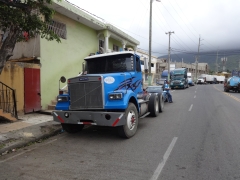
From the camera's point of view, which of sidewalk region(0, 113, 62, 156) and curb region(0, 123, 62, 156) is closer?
curb region(0, 123, 62, 156)

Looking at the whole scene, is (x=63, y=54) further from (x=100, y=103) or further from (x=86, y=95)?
(x=100, y=103)

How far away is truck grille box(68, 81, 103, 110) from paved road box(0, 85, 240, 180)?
101cm

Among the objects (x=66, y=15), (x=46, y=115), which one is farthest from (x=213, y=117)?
(x=66, y=15)

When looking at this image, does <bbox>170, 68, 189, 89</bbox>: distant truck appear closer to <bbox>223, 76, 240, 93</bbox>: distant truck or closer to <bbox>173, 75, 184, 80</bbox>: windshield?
<bbox>173, 75, 184, 80</bbox>: windshield

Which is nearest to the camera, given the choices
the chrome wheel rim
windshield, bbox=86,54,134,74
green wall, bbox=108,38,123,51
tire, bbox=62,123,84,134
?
the chrome wheel rim

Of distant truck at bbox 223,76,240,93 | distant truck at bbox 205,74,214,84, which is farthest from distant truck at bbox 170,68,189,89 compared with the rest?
distant truck at bbox 205,74,214,84

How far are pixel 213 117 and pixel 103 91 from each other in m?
5.56

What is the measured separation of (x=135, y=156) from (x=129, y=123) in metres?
1.46

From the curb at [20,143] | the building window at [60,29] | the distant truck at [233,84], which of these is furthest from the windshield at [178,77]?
the curb at [20,143]

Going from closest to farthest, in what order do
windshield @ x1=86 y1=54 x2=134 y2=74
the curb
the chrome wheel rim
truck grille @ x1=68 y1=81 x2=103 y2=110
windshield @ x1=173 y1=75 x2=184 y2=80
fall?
the curb, truck grille @ x1=68 y1=81 x2=103 y2=110, the chrome wheel rim, windshield @ x1=86 y1=54 x2=134 y2=74, windshield @ x1=173 y1=75 x2=184 y2=80

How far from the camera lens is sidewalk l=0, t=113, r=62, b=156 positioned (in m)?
5.47

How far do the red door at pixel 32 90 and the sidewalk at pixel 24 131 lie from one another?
76 centimetres

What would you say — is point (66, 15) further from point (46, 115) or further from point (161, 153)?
point (161, 153)

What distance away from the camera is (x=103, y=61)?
7082mm
